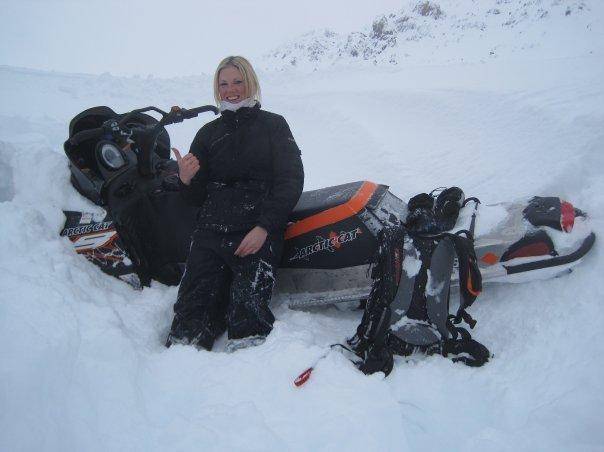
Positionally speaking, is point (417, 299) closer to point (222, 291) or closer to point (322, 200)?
point (322, 200)

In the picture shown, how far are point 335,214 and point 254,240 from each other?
52 centimetres

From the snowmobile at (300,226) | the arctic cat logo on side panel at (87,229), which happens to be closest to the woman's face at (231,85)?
the snowmobile at (300,226)

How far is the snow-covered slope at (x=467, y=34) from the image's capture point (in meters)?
8.20

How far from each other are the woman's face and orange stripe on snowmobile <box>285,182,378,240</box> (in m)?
0.94

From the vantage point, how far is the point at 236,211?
2.43 meters

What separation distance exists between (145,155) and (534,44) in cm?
932

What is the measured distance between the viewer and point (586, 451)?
4.33ft

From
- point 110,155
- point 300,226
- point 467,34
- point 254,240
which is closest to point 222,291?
point 254,240

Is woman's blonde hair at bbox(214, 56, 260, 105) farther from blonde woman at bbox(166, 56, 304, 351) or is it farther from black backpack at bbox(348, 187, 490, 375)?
black backpack at bbox(348, 187, 490, 375)

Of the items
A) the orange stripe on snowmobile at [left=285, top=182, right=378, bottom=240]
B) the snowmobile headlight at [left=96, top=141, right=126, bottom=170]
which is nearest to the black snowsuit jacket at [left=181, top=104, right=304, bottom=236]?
the orange stripe on snowmobile at [left=285, top=182, right=378, bottom=240]

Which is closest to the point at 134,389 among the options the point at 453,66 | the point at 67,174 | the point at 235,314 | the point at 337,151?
the point at 235,314

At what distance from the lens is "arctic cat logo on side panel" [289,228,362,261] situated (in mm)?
2316

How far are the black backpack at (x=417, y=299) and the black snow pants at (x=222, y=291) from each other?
60 centimetres

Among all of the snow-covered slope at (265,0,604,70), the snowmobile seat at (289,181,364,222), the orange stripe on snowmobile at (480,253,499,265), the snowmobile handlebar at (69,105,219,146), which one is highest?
the snow-covered slope at (265,0,604,70)
